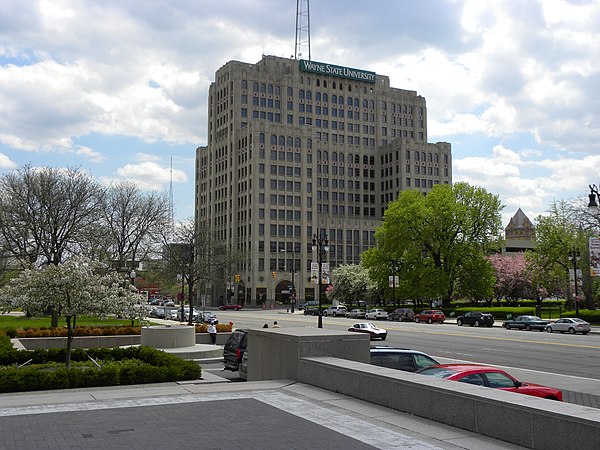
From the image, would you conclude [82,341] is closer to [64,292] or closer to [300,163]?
[64,292]

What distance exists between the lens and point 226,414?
9602 mm

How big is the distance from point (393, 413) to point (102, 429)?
4.50 m

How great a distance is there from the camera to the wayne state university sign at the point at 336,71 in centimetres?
13125

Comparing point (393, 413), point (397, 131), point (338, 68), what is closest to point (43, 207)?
point (393, 413)

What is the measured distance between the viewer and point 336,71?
13462cm

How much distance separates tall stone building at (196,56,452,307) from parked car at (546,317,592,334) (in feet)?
226

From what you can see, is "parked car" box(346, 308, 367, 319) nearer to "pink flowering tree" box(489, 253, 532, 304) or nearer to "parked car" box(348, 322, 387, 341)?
"pink flowering tree" box(489, 253, 532, 304)

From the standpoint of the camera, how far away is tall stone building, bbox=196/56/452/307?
11625 centimetres

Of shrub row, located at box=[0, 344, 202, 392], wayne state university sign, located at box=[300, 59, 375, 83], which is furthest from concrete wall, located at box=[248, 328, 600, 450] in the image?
wayne state university sign, located at box=[300, 59, 375, 83]

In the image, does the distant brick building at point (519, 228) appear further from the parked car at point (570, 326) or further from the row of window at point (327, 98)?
the parked car at point (570, 326)

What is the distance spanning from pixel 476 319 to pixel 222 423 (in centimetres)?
5043

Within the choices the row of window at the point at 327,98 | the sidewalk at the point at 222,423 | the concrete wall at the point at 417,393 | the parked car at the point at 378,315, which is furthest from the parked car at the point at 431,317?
the row of window at the point at 327,98

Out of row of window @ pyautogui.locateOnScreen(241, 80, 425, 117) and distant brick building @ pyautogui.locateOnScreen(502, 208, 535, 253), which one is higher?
row of window @ pyautogui.locateOnScreen(241, 80, 425, 117)

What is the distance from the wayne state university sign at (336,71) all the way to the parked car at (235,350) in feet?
384
